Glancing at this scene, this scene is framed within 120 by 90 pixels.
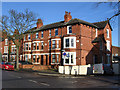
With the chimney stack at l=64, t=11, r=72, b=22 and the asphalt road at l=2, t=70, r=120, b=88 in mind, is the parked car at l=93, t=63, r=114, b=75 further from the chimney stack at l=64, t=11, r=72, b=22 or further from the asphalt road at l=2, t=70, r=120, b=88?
the chimney stack at l=64, t=11, r=72, b=22

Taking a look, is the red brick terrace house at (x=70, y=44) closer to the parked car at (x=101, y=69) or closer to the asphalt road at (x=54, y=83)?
the parked car at (x=101, y=69)

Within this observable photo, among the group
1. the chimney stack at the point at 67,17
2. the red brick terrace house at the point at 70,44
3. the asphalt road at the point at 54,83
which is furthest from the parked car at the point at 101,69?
the chimney stack at the point at 67,17

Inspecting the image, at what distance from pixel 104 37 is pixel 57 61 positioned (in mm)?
12498

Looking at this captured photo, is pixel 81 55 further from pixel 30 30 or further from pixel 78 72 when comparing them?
pixel 30 30

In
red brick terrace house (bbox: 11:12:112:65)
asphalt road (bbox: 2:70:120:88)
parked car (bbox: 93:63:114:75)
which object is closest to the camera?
asphalt road (bbox: 2:70:120:88)

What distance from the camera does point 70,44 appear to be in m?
31.3

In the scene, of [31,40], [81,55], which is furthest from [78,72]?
[31,40]

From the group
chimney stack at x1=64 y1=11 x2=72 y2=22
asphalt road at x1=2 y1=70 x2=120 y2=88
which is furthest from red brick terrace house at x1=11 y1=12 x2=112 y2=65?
asphalt road at x1=2 y1=70 x2=120 y2=88

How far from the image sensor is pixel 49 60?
36.3m

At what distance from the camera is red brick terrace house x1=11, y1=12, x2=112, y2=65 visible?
31.1 meters

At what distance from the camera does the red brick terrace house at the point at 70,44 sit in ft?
102

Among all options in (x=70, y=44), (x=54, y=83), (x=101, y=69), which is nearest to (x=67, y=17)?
(x=70, y=44)

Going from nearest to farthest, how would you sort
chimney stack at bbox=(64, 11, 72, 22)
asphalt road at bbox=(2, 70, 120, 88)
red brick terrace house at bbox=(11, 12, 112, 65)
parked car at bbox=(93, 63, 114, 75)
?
asphalt road at bbox=(2, 70, 120, 88), parked car at bbox=(93, 63, 114, 75), red brick terrace house at bbox=(11, 12, 112, 65), chimney stack at bbox=(64, 11, 72, 22)

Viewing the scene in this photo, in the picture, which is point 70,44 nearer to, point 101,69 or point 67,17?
point 67,17
